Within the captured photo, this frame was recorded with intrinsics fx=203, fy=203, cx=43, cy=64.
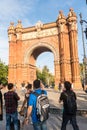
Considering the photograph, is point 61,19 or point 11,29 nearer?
point 61,19

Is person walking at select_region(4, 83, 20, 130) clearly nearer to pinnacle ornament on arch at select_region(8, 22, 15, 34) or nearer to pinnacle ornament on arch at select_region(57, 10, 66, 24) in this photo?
pinnacle ornament on arch at select_region(57, 10, 66, 24)

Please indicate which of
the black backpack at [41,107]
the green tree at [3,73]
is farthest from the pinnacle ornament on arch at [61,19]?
the black backpack at [41,107]

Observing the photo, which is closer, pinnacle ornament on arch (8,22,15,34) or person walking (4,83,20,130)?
person walking (4,83,20,130)

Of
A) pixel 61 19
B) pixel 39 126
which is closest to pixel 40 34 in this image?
pixel 61 19

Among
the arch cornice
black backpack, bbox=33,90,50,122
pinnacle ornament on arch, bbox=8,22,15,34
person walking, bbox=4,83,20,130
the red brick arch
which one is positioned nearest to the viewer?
black backpack, bbox=33,90,50,122

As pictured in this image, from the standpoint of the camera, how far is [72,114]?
5.89 meters

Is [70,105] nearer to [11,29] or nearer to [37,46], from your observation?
[37,46]

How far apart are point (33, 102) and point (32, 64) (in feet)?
138

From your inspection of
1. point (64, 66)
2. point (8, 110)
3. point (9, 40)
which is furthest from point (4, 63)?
point (8, 110)

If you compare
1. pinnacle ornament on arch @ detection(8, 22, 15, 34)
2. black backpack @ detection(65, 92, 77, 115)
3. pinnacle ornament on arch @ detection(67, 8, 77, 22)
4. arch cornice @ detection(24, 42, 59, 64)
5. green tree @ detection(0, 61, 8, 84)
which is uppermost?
pinnacle ornament on arch @ detection(67, 8, 77, 22)

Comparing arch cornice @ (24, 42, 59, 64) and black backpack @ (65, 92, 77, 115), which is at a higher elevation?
arch cornice @ (24, 42, 59, 64)

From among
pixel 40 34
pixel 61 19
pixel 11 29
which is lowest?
pixel 40 34

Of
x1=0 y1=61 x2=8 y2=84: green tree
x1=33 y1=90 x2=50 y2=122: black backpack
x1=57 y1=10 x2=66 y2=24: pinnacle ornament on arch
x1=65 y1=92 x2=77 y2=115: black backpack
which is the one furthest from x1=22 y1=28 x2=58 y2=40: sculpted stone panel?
x1=33 y1=90 x2=50 y2=122: black backpack

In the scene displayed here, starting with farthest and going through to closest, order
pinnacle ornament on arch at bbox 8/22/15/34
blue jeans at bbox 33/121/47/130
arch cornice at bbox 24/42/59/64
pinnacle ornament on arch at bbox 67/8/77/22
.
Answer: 1. pinnacle ornament on arch at bbox 8/22/15/34
2. arch cornice at bbox 24/42/59/64
3. pinnacle ornament on arch at bbox 67/8/77/22
4. blue jeans at bbox 33/121/47/130
